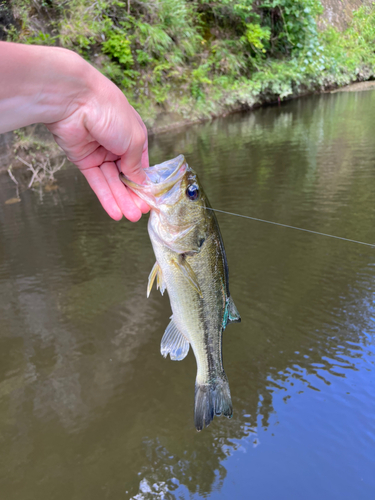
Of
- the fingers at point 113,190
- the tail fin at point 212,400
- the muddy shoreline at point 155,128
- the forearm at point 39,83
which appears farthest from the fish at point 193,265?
the muddy shoreline at point 155,128

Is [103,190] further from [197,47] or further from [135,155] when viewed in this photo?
[197,47]

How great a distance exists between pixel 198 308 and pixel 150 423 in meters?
1.36

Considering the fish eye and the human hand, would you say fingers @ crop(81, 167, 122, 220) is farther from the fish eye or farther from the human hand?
the fish eye

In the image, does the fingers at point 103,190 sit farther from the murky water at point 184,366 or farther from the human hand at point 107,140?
the murky water at point 184,366

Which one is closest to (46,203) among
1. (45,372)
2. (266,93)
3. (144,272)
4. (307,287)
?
(144,272)

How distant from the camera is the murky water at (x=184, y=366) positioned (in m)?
2.62

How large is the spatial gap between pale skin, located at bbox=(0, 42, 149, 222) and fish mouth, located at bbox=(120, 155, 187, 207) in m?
0.04

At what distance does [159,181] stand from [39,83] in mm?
693

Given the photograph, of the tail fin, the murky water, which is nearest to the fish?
the tail fin

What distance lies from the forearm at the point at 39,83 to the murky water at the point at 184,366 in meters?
2.29

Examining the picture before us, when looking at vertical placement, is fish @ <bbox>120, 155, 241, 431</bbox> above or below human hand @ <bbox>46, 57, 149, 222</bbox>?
below

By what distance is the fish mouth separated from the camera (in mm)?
1927

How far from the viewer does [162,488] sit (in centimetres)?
257

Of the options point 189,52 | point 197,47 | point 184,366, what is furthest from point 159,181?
point 197,47
